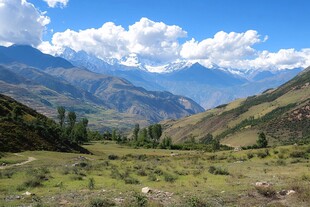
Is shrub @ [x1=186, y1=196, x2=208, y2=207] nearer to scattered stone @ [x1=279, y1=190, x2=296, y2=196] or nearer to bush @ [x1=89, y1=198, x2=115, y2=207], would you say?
bush @ [x1=89, y1=198, x2=115, y2=207]

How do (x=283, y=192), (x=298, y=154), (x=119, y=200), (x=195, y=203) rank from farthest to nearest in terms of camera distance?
(x=298, y=154) → (x=283, y=192) → (x=119, y=200) → (x=195, y=203)

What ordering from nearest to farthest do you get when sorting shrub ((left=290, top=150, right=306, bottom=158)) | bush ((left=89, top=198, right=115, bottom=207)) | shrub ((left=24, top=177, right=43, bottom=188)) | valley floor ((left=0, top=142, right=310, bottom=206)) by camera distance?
bush ((left=89, top=198, right=115, bottom=207)), valley floor ((left=0, top=142, right=310, bottom=206)), shrub ((left=24, top=177, right=43, bottom=188)), shrub ((left=290, top=150, right=306, bottom=158))

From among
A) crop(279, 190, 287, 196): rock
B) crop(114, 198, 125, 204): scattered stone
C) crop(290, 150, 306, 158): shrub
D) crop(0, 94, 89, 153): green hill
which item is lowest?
crop(114, 198, 125, 204): scattered stone

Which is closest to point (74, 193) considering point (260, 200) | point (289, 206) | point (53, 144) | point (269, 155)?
point (260, 200)

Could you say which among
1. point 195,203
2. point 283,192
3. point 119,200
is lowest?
point 119,200

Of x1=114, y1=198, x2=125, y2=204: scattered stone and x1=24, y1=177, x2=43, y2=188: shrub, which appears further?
x1=24, y1=177, x2=43, y2=188: shrub

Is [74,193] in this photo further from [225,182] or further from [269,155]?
[269,155]

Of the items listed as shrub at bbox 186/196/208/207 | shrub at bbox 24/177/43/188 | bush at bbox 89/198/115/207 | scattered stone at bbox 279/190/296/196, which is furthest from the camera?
shrub at bbox 24/177/43/188

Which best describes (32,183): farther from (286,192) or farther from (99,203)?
(286,192)

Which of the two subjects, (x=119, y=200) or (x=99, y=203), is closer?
(x=99, y=203)

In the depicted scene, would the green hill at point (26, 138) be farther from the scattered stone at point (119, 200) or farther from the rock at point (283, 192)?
the rock at point (283, 192)

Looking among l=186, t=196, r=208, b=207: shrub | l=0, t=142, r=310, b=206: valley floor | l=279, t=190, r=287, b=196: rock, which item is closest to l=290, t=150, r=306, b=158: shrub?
l=0, t=142, r=310, b=206: valley floor

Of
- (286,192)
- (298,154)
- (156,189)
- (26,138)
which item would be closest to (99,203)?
(156,189)

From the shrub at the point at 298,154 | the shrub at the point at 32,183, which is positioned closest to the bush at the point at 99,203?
the shrub at the point at 32,183
